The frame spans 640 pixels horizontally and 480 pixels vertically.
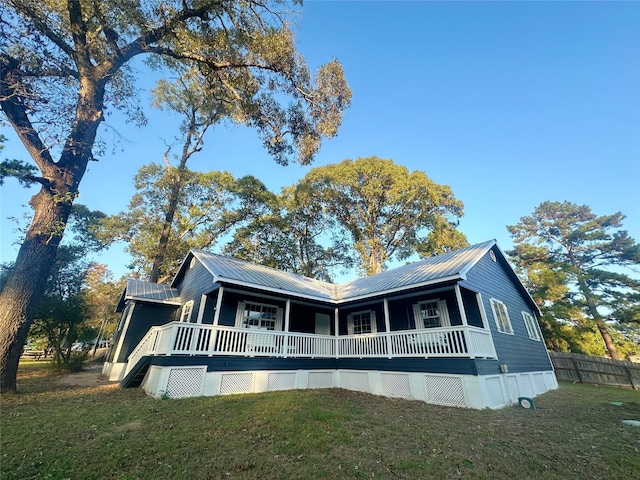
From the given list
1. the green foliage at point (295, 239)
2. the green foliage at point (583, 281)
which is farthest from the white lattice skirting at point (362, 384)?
the green foliage at point (295, 239)

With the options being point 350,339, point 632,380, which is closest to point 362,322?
point 350,339

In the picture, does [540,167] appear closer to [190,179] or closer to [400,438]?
[400,438]

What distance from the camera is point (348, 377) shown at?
426 inches

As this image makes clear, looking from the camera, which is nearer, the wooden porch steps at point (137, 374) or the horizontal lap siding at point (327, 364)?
the horizontal lap siding at point (327, 364)

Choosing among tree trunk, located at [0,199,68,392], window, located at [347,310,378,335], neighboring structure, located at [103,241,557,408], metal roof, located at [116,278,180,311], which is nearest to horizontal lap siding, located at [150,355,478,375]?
neighboring structure, located at [103,241,557,408]

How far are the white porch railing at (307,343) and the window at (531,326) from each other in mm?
6598

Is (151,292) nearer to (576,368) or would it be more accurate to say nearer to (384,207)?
(384,207)

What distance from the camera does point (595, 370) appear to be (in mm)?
15148

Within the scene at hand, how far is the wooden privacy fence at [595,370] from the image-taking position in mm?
14320

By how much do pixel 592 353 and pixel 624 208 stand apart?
11.7m

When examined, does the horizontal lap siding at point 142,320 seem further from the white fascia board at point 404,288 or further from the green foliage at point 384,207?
the green foliage at point 384,207

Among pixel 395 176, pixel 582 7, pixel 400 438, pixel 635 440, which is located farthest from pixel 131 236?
pixel 582 7

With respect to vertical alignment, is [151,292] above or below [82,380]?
above

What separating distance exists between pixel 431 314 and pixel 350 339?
3.40 m
